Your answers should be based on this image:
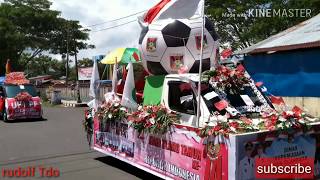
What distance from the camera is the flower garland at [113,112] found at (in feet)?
28.0

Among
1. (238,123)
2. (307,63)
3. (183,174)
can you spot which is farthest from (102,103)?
(307,63)

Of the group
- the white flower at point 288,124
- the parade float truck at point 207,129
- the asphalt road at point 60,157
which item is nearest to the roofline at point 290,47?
the asphalt road at point 60,157

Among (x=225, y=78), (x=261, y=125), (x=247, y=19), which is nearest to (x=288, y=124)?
(x=261, y=125)

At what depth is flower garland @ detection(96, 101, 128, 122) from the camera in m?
8.53

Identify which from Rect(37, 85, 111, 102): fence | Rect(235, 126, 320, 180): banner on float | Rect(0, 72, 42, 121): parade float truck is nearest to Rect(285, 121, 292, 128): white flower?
Rect(235, 126, 320, 180): banner on float

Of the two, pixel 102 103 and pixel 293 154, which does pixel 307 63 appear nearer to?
pixel 102 103

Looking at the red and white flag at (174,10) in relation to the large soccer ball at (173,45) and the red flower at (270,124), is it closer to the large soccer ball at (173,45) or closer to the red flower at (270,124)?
the large soccer ball at (173,45)

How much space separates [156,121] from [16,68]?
44.7 metres

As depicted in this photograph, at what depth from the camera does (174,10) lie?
8438 millimetres

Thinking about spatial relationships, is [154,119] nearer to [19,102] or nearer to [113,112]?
[113,112]

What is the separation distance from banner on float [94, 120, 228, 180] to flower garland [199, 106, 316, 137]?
221mm

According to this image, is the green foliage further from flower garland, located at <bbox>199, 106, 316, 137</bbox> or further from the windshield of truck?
flower garland, located at <bbox>199, 106, 316, 137</bbox>

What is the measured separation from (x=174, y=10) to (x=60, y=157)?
450 centimetres

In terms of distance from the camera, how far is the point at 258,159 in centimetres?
573
